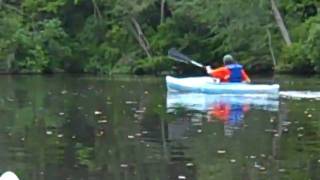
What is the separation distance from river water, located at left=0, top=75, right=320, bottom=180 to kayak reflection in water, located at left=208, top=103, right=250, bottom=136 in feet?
0.07

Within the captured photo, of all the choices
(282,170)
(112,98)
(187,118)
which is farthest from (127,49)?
(282,170)

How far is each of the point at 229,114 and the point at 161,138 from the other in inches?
196

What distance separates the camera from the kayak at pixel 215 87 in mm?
25062

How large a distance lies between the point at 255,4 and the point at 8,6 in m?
16.6

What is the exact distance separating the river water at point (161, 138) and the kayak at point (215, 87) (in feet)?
1.10

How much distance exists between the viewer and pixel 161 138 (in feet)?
50.3

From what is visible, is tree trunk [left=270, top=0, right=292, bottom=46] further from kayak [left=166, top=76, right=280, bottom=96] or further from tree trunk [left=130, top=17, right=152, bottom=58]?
kayak [left=166, top=76, right=280, bottom=96]

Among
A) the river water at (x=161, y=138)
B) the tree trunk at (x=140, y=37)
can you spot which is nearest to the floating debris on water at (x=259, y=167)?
Answer: the river water at (x=161, y=138)

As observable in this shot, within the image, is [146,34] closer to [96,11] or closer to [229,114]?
[96,11]

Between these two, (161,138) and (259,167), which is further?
(161,138)

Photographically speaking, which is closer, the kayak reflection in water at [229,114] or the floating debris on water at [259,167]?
the floating debris on water at [259,167]

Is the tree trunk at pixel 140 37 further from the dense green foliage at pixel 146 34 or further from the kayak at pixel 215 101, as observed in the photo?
the kayak at pixel 215 101

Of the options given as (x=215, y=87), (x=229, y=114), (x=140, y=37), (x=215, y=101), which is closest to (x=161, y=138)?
(x=229, y=114)

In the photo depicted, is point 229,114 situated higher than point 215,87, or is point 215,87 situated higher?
point 215,87
